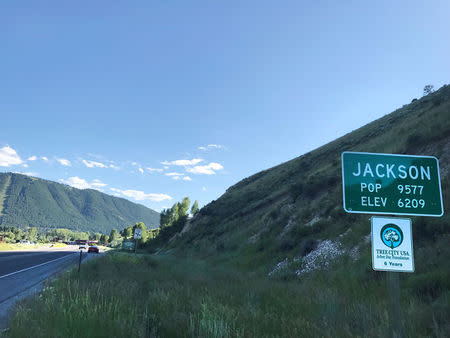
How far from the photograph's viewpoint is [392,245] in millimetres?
3314

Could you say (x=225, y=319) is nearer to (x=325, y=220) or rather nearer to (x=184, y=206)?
(x=325, y=220)

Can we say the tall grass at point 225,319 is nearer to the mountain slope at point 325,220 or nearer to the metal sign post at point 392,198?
the metal sign post at point 392,198

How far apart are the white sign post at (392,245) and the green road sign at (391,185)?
5.2 inches

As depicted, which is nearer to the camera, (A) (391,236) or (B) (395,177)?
(A) (391,236)

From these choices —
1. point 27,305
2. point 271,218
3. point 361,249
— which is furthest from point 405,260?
point 271,218

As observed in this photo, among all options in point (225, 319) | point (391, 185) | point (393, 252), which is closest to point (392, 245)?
point (393, 252)

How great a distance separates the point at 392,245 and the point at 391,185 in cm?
66

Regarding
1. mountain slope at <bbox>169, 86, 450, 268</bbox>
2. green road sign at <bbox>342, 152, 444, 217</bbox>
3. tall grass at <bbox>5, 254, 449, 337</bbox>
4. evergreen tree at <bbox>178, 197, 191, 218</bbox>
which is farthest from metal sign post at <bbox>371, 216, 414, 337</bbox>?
evergreen tree at <bbox>178, 197, 191, 218</bbox>

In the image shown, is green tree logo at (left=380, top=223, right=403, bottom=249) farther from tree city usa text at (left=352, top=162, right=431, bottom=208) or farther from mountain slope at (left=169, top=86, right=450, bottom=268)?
mountain slope at (left=169, top=86, right=450, bottom=268)

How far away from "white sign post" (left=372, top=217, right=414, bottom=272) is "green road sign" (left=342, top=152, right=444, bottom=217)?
0.13 metres

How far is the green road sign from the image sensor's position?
133 inches

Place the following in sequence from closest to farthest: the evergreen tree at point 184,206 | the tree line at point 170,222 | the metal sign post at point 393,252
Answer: the metal sign post at point 393,252
the tree line at point 170,222
the evergreen tree at point 184,206

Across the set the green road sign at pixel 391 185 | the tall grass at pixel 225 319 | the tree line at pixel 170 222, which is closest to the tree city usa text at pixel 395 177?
the green road sign at pixel 391 185

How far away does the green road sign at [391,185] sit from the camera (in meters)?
3.39
